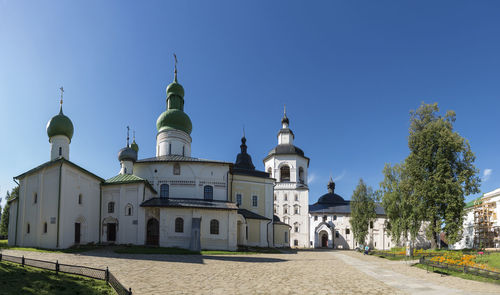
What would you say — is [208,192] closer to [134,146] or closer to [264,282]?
[134,146]

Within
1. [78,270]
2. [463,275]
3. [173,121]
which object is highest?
[173,121]

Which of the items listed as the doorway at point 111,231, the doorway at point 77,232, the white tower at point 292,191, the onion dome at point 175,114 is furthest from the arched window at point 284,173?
the doorway at point 77,232

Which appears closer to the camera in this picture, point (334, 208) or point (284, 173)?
point (284, 173)

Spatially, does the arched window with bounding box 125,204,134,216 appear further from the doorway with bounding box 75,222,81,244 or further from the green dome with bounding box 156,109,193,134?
the green dome with bounding box 156,109,193,134

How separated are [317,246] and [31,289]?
48.5 metres

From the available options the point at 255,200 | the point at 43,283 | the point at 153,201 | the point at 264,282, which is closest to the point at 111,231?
the point at 153,201

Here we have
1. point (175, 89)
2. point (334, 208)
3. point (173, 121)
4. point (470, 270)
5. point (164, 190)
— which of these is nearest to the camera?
point (470, 270)

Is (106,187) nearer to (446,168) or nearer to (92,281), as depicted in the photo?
(92,281)

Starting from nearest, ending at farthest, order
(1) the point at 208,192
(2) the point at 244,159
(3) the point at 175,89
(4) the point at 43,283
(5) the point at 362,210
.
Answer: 1. (4) the point at 43,283
2. (1) the point at 208,192
3. (3) the point at 175,89
4. (5) the point at 362,210
5. (2) the point at 244,159

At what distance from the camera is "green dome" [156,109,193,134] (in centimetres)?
3641

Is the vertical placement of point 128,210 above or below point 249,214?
above

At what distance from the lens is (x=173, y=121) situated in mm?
36438

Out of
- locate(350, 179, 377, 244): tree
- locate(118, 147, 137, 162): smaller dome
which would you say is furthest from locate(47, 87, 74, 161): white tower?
locate(350, 179, 377, 244): tree

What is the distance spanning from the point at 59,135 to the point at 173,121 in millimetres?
12027
